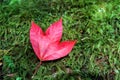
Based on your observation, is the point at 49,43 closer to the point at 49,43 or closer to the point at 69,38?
the point at 49,43

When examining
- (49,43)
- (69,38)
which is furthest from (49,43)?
(69,38)

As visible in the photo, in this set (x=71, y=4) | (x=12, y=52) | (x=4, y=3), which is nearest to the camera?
(x=12, y=52)

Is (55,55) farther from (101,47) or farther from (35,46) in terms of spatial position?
(101,47)

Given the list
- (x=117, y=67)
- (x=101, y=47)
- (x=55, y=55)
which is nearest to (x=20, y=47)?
(x=55, y=55)

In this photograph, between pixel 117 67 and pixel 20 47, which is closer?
pixel 117 67
